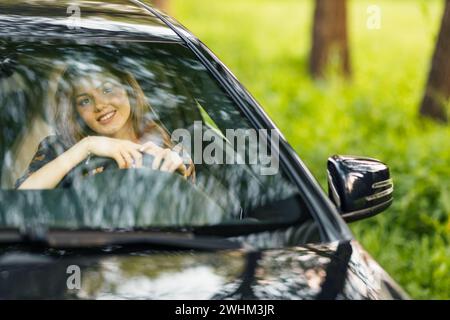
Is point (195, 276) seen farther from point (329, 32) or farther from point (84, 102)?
point (329, 32)

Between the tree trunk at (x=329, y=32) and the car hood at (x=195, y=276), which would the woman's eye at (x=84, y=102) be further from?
the tree trunk at (x=329, y=32)

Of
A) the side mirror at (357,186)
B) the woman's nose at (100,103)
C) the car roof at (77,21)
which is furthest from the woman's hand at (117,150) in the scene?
the side mirror at (357,186)

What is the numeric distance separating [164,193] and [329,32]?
9.47 m

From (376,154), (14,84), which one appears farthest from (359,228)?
(14,84)

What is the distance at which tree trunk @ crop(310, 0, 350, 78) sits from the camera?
465 inches

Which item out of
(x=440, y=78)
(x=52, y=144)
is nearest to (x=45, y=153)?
(x=52, y=144)

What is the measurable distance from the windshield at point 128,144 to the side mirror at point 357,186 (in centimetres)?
20

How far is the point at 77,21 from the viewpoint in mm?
3053

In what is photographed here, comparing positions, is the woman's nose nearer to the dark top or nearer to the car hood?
the dark top

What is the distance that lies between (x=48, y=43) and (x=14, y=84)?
184 mm

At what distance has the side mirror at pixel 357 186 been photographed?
2.83 metres

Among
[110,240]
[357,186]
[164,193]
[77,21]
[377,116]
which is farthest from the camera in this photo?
[377,116]

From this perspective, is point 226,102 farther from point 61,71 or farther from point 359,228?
point 359,228

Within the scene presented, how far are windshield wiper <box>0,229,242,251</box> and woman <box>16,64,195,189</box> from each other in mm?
358
